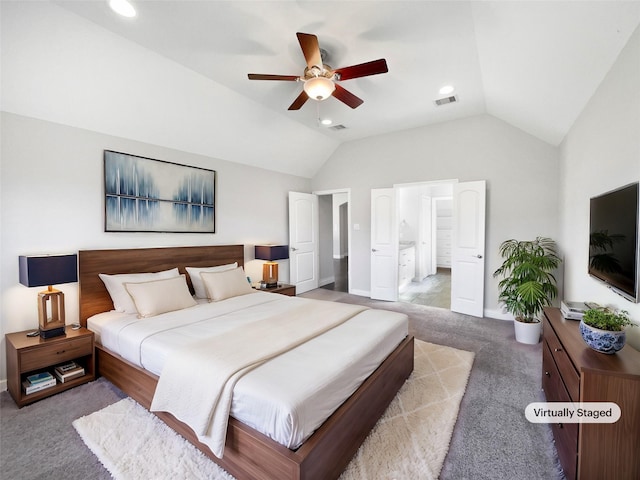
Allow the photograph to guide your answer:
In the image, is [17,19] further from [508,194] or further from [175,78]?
[508,194]

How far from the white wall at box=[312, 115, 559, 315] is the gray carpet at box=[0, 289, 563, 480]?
1.89m

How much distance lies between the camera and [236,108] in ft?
12.1

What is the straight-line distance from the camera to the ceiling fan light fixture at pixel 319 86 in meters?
2.39

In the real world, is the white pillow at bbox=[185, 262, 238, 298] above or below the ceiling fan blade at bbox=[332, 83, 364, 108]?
below

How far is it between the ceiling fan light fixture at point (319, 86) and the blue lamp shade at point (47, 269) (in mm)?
2565

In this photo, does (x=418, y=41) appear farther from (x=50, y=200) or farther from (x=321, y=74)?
(x=50, y=200)

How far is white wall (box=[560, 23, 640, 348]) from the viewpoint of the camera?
5.34 feet

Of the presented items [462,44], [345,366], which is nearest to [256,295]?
[345,366]

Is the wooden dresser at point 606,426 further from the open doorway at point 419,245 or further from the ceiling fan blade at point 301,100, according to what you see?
the open doorway at point 419,245

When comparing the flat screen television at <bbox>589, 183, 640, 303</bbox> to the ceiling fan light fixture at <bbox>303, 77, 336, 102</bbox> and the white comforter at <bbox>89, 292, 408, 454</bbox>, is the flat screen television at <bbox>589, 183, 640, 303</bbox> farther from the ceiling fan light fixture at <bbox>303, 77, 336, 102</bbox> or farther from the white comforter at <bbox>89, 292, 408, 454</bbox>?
the ceiling fan light fixture at <bbox>303, 77, 336, 102</bbox>

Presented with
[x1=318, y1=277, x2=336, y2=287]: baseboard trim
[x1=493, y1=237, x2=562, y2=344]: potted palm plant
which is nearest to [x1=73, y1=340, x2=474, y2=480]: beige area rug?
[x1=493, y1=237, x2=562, y2=344]: potted palm plant

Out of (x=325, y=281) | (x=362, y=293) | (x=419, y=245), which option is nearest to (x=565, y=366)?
(x=362, y=293)

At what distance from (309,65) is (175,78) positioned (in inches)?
61.8

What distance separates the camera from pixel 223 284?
3430 mm
